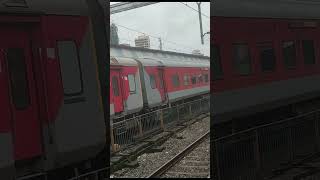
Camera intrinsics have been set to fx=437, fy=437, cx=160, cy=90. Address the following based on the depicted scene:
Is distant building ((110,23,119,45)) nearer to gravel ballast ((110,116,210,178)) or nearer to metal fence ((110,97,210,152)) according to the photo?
gravel ballast ((110,116,210,178))

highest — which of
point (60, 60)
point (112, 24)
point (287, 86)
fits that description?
point (112, 24)

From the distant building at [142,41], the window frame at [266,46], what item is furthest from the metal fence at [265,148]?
the distant building at [142,41]

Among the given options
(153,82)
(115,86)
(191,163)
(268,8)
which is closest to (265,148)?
(191,163)

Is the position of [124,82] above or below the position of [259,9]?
below

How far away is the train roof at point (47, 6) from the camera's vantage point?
4.77 meters

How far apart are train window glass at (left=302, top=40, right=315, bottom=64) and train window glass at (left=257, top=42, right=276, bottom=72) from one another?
823 millimetres

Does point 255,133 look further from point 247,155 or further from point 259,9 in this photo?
point 259,9

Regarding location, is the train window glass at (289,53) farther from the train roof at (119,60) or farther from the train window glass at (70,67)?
the train window glass at (70,67)

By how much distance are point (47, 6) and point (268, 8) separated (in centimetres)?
325

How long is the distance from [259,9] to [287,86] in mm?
1372

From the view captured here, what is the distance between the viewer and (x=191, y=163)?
22.6 feet

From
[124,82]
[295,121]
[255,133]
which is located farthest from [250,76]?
[124,82]

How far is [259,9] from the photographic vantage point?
6348 mm

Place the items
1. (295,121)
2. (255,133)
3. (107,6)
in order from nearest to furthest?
(107,6)
(255,133)
(295,121)
